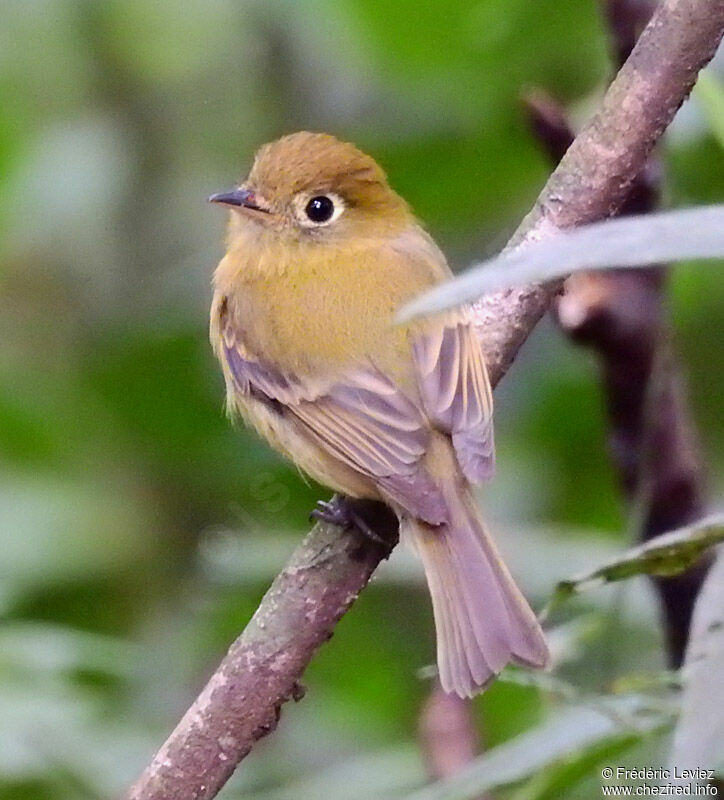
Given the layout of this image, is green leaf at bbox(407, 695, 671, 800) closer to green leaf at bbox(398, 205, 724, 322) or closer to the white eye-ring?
green leaf at bbox(398, 205, 724, 322)

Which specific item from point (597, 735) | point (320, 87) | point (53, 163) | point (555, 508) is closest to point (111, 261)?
point (53, 163)

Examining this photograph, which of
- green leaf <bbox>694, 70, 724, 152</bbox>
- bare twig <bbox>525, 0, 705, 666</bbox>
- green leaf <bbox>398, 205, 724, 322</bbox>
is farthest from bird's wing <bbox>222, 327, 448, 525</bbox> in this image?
green leaf <bbox>398, 205, 724, 322</bbox>

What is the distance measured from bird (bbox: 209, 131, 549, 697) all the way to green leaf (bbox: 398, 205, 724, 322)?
0.84 metres

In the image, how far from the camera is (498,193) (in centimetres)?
450

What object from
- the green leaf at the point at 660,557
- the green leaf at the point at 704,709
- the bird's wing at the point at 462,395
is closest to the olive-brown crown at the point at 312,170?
the bird's wing at the point at 462,395

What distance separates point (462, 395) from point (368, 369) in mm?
263

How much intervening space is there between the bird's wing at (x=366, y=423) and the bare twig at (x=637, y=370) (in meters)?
0.39

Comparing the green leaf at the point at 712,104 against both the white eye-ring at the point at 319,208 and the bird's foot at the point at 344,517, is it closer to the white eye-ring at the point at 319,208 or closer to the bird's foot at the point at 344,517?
the bird's foot at the point at 344,517

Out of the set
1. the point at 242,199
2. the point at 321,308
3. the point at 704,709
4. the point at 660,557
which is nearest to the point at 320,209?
the point at 242,199

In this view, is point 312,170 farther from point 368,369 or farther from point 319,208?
point 368,369

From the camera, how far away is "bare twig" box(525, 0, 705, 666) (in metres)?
2.98

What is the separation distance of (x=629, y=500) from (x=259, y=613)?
44.1 inches

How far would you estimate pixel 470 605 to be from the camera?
267cm

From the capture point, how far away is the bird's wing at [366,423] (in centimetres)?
273
